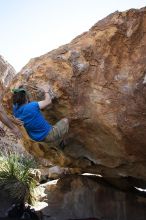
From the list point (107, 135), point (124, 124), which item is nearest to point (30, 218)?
point (107, 135)

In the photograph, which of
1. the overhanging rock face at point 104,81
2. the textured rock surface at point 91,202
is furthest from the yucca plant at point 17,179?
the overhanging rock face at point 104,81

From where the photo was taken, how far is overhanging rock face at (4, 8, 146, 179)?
7824 millimetres

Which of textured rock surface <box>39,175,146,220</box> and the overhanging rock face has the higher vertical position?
the overhanging rock face

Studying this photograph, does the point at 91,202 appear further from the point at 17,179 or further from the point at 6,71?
the point at 6,71

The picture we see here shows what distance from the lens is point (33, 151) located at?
1071 cm

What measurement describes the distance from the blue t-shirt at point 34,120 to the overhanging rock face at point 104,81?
1025mm

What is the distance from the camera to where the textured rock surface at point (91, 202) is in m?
11.0

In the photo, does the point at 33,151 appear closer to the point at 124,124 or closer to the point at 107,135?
the point at 107,135

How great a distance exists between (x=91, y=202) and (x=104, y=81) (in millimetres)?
4648

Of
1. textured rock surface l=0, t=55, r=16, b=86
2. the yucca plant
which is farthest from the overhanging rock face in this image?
textured rock surface l=0, t=55, r=16, b=86

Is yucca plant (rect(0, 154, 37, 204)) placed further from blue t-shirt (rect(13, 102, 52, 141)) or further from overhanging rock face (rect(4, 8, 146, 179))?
blue t-shirt (rect(13, 102, 52, 141))

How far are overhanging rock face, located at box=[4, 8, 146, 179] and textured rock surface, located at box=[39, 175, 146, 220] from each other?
104 inches

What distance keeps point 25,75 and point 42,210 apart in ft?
17.2

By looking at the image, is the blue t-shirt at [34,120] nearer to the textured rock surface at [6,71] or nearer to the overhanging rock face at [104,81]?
the overhanging rock face at [104,81]
